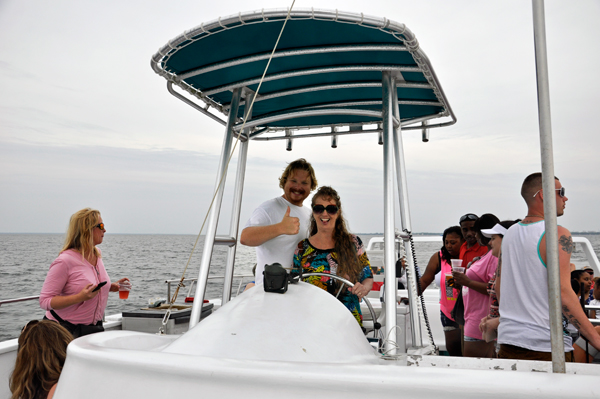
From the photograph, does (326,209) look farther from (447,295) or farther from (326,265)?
(447,295)

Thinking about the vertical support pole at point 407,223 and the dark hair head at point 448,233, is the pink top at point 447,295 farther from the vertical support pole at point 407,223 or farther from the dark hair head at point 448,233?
the vertical support pole at point 407,223

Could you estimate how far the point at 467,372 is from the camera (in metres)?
1.12

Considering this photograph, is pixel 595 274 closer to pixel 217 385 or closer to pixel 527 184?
pixel 527 184

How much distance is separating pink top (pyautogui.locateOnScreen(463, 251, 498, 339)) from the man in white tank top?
1341mm

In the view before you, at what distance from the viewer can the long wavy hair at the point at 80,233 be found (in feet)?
11.9

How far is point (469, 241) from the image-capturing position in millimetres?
4270

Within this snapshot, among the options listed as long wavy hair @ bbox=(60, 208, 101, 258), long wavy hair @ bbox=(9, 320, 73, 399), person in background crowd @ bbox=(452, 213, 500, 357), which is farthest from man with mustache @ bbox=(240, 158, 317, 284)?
long wavy hair @ bbox=(60, 208, 101, 258)

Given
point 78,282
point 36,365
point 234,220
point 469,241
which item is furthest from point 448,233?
point 36,365

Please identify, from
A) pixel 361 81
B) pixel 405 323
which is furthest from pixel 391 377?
pixel 405 323

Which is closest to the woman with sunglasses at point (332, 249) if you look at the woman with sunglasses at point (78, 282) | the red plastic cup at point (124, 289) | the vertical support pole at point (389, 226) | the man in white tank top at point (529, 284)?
the vertical support pole at point (389, 226)

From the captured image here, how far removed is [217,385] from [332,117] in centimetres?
301

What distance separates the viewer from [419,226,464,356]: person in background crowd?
167 inches

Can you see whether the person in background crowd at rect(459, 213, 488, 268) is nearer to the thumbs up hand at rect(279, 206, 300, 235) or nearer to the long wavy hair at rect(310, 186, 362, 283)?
the long wavy hair at rect(310, 186, 362, 283)

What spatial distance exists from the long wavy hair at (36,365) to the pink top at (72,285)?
1129mm
